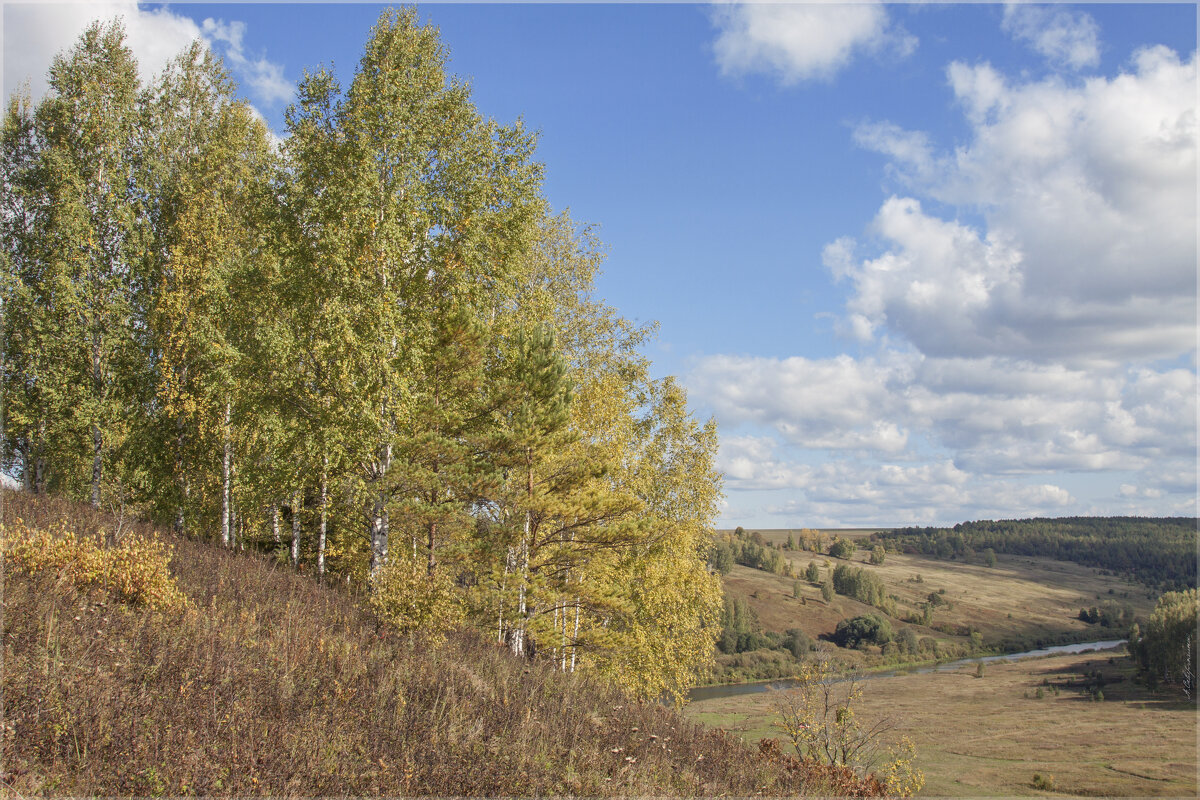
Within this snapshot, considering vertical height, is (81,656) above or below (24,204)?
below

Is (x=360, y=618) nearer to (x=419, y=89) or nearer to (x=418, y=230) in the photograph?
(x=418, y=230)

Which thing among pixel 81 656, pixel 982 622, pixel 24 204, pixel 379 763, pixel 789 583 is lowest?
pixel 982 622

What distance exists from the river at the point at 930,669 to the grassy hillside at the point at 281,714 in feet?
271

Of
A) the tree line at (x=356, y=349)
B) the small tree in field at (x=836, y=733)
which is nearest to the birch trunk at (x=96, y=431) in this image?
the tree line at (x=356, y=349)

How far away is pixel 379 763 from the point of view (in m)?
7.52

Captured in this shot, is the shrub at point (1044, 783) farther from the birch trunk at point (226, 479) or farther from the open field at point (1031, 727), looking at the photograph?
the birch trunk at point (226, 479)

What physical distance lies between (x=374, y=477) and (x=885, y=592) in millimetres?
204698

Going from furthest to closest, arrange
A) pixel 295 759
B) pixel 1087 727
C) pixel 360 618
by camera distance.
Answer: pixel 1087 727 → pixel 360 618 → pixel 295 759

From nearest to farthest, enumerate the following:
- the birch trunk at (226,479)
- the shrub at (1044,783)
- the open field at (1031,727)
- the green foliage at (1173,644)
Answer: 1. the birch trunk at (226,479)
2. the shrub at (1044,783)
3. the open field at (1031,727)
4. the green foliage at (1173,644)

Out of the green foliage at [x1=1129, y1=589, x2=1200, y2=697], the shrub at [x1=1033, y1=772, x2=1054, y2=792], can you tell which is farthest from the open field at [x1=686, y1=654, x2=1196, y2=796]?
the green foliage at [x1=1129, y1=589, x2=1200, y2=697]

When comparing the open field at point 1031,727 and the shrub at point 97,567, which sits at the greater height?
the shrub at point 97,567

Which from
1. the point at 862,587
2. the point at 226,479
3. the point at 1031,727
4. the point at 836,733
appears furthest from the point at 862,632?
the point at 226,479

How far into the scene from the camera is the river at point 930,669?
10825 centimetres

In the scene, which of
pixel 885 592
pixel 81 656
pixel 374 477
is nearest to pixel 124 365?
pixel 374 477
